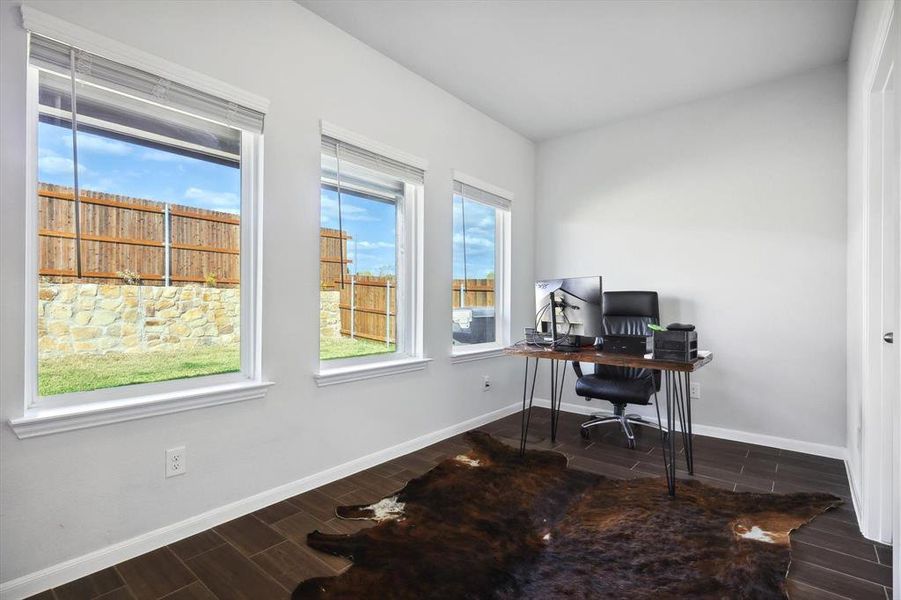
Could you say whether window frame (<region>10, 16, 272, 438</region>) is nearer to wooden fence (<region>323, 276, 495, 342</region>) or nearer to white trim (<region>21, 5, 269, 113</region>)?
white trim (<region>21, 5, 269, 113</region>)

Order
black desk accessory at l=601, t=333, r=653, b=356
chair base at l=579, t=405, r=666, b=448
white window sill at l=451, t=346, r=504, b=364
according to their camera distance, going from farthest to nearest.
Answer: white window sill at l=451, t=346, r=504, b=364
chair base at l=579, t=405, r=666, b=448
black desk accessory at l=601, t=333, r=653, b=356

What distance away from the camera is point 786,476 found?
2.78m

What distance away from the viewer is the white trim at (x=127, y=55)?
1.68 metres

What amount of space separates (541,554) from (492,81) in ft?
10.1

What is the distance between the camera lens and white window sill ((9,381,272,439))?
1.66 meters

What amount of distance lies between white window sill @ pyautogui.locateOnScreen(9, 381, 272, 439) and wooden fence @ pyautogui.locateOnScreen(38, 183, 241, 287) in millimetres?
514

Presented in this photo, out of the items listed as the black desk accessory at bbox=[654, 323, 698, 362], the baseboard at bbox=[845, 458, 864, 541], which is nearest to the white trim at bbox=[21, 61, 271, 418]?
the black desk accessory at bbox=[654, 323, 698, 362]

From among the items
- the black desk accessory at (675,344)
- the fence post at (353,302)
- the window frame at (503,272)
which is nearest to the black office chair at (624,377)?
the black desk accessory at (675,344)

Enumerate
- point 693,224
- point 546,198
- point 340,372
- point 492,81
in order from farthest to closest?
point 546,198 < point 693,224 < point 492,81 < point 340,372

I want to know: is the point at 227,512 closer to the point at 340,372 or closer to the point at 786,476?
the point at 340,372

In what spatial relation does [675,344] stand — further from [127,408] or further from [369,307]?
[127,408]

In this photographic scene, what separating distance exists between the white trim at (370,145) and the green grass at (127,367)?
1.35m

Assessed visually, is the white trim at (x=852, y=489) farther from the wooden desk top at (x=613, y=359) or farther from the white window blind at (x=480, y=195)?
the white window blind at (x=480, y=195)

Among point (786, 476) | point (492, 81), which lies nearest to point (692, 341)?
point (786, 476)
